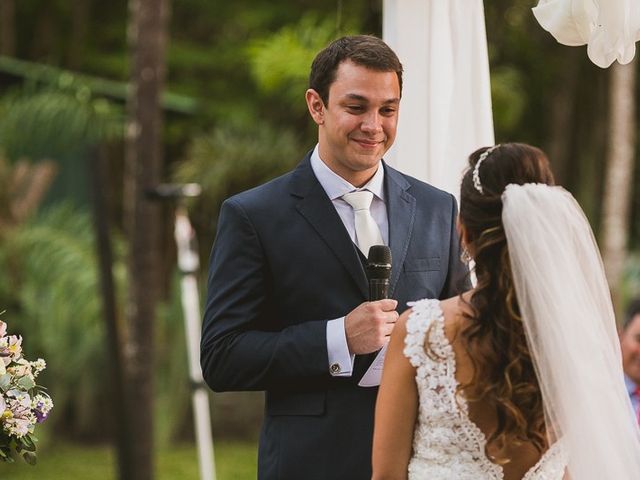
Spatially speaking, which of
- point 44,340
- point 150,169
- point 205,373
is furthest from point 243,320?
point 44,340

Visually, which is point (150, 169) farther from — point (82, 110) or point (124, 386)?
point (82, 110)

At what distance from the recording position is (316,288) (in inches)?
129

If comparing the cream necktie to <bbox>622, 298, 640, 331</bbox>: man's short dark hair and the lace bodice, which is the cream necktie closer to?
the lace bodice

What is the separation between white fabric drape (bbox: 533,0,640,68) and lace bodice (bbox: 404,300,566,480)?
1.14 metres

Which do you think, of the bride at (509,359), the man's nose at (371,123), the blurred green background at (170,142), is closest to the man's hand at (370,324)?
the bride at (509,359)

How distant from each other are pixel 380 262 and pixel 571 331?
0.51 meters

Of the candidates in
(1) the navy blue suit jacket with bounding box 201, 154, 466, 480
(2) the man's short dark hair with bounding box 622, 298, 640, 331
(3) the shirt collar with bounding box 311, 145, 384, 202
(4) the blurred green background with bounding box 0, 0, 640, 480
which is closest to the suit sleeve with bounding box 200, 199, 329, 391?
(1) the navy blue suit jacket with bounding box 201, 154, 466, 480

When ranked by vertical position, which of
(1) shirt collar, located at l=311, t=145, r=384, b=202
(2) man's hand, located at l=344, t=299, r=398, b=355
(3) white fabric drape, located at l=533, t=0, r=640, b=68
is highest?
(3) white fabric drape, located at l=533, t=0, r=640, b=68

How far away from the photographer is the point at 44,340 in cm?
1120

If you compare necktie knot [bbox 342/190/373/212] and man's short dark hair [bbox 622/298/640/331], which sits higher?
necktie knot [bbox 342/190/373/212]

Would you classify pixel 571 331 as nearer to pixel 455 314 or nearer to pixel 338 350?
pixel 455 314

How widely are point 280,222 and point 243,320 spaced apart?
29cm

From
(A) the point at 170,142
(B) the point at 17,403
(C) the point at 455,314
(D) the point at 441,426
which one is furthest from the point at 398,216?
(A) the point at 170,142

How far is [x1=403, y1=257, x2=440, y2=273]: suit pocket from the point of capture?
3.33 m
